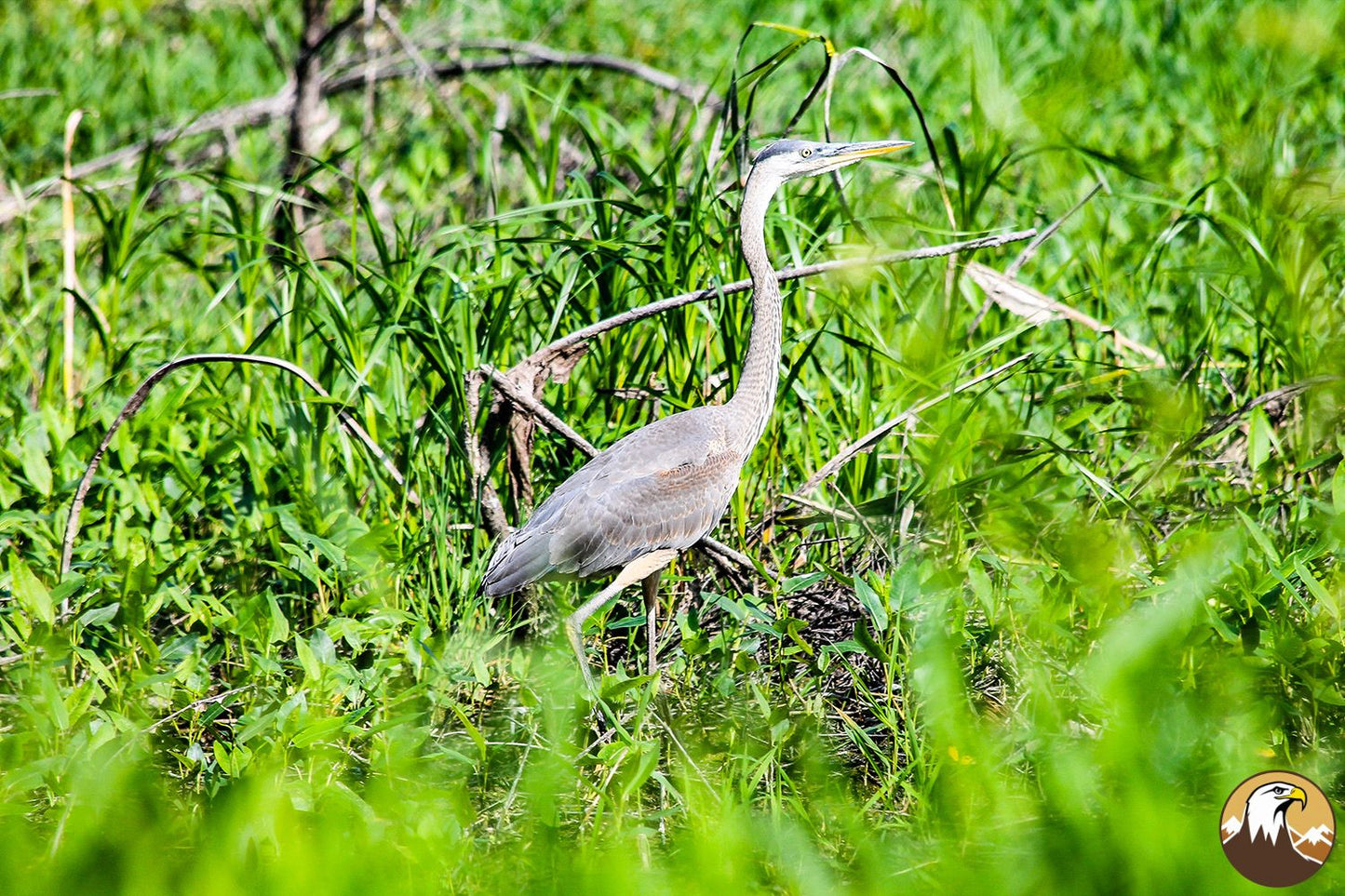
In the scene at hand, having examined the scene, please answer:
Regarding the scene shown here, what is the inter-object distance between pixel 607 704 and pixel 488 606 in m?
0.74

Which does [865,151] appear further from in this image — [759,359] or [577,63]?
[577,63]

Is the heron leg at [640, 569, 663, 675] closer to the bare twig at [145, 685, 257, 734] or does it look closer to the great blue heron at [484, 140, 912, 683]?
the great blue heron at [484, 140, 912, 683]

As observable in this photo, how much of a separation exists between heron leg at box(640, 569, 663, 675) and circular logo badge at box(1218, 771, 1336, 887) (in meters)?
1.74

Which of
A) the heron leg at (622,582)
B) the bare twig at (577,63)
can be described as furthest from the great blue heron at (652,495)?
the bare twig at (577,63)

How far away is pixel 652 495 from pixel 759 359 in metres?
0.57

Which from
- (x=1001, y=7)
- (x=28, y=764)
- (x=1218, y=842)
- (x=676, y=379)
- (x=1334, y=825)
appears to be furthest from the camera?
(x=1001, y=7)

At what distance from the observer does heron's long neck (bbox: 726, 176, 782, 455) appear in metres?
3.81

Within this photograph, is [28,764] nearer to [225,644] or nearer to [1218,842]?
[225,644]

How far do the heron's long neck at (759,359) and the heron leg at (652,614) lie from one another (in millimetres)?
A: 525

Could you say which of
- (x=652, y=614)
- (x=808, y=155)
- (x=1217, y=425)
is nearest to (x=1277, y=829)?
(x=1217, y=425)

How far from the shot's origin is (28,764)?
295cm

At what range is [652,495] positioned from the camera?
12.1 ft

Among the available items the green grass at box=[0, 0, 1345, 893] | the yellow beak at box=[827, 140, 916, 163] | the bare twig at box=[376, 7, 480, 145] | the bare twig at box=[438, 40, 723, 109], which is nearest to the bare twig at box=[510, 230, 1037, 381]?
the green grass at box=[0, 0, 1345, 893]

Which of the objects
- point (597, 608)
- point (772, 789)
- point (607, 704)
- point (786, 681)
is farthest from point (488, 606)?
point (772, 789)
